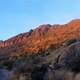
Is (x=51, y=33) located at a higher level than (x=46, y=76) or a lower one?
higher

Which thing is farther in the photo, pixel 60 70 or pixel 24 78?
pixel 24 78

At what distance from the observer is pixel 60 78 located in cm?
2041

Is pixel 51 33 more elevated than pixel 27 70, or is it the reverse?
pixel 51 33

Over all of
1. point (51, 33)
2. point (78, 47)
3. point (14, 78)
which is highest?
point (51, 33)

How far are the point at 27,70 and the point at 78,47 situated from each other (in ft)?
12.7

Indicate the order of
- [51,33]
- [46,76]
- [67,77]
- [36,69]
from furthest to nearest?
[51,33]
[36,69]
[46,76]
[67,77]

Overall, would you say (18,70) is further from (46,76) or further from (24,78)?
(46,76)

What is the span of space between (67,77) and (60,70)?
1.30 m

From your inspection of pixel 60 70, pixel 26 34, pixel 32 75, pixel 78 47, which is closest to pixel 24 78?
pixel 32 75

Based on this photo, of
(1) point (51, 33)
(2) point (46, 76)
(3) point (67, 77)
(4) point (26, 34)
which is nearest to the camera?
(3) point (67, 77)

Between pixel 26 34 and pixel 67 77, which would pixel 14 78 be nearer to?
pixel 67 77

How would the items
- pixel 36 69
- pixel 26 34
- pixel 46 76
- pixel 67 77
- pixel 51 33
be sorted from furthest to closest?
pixel 26 34, pixel 51 33, pixel 36 69, pixel 46 76, pixel 67 77

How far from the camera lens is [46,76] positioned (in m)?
21.7

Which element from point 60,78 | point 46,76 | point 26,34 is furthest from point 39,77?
point 26,34
